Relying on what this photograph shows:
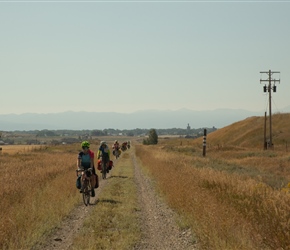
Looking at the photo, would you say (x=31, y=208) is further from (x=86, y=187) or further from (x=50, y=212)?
(x=86, y=187)

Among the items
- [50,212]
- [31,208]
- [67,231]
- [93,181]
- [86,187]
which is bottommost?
[67,231]

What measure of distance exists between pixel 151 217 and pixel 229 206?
9.25 feet

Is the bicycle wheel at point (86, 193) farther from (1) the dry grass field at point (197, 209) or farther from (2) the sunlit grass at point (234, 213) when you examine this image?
(2) the sunlit grass at point (234, 213)

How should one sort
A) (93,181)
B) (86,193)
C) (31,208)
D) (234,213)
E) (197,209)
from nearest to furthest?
1. (234,213)
2. (197,209)
3. (31,208)
4. (86,193)
5. (93,181)

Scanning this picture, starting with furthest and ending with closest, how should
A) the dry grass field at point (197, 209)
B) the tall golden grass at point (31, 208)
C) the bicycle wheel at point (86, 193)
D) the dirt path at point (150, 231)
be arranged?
the bicycle wheel at point (86, 193)
the dirt path at point (150, 231)
the tall golden grass at point (31, 208)
the dry grass field at point (197, 209)

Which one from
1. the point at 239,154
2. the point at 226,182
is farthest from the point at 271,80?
the point at 226,182

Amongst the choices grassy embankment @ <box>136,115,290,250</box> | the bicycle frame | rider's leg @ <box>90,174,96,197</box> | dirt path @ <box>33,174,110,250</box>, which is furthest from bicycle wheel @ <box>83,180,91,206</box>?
grassy embankment @ <box>136,115,290,250</box>

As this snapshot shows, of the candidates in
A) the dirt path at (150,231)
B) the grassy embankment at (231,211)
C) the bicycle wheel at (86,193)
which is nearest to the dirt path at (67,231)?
the dirt path at (150,231)

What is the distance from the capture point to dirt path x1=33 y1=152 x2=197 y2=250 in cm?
866

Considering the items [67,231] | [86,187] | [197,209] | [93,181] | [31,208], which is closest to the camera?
[67,231]

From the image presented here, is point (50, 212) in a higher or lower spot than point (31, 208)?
lower

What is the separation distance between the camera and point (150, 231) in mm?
10047

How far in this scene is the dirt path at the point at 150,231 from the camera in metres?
8.66

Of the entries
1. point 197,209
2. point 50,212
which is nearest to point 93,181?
point 50,212
